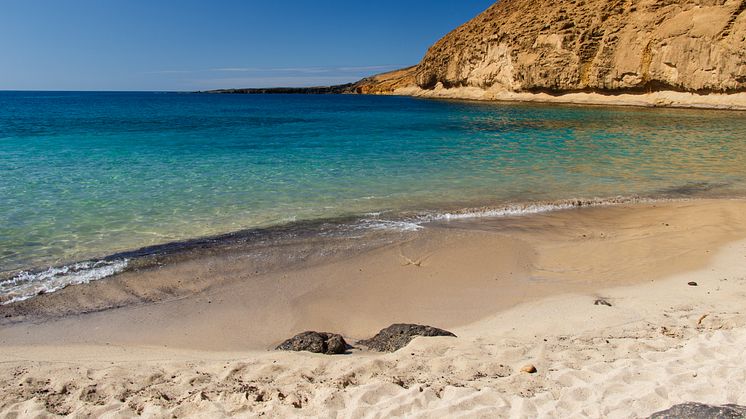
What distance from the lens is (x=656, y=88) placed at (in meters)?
45.0

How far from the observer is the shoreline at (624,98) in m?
38.3

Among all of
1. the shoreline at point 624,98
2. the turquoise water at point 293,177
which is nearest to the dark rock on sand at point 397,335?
the turquoise water at point 293,177

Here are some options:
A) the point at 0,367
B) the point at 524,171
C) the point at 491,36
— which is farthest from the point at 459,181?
the point at 491,36

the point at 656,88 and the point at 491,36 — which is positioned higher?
the point at 491,36

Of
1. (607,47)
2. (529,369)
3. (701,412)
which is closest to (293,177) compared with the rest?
(529,369)

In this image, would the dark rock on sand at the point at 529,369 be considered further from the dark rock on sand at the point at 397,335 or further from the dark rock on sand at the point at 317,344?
the dark rock on sand at the point at 317,344

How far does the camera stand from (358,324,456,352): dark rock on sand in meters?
4.34

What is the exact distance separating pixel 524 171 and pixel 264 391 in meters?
11.7

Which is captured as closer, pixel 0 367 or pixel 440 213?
pixel 0 367

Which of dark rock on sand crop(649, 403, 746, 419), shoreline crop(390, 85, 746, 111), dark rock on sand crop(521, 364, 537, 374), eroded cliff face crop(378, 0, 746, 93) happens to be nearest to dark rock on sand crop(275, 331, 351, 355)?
dark rock on sand crop(521, 364, 537, 374)

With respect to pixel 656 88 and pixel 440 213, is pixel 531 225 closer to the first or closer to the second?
Result: pixel 440 213

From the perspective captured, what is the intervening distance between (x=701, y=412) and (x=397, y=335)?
240 centimetres

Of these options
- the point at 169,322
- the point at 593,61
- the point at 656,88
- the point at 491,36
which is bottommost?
the point at 169,322

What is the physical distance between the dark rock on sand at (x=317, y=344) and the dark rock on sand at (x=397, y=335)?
0.27 meters
